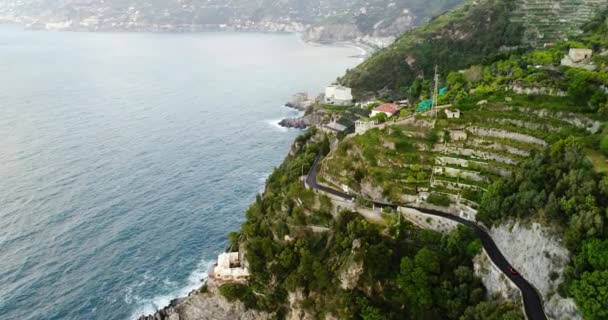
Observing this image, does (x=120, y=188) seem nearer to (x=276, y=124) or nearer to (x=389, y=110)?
(x=389, y=110)

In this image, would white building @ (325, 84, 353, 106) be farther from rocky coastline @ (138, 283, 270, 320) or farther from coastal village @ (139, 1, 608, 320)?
rocky coastline @ (138, 283, 270, 320)

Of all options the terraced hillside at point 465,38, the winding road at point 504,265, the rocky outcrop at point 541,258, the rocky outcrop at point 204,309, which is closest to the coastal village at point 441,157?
the winding road at point 504,265

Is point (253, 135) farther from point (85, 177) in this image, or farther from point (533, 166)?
point (533, 166)

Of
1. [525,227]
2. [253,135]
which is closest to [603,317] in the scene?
[525,227]

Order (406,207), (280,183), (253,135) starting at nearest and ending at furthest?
(406,207), (280,183), (253,135)

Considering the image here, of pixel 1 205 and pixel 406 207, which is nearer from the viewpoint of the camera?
pixel 406 207

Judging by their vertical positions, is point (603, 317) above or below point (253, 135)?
above
